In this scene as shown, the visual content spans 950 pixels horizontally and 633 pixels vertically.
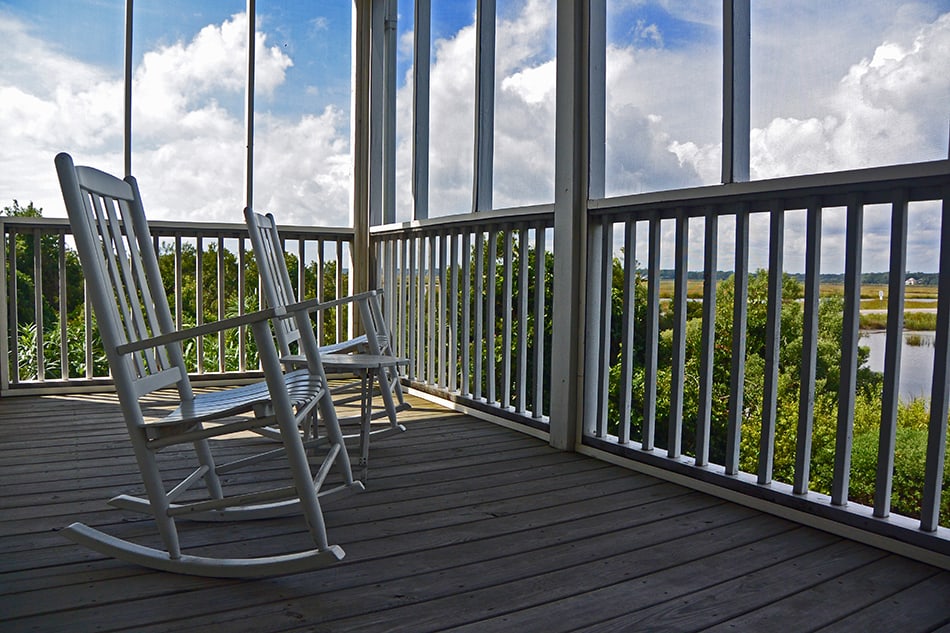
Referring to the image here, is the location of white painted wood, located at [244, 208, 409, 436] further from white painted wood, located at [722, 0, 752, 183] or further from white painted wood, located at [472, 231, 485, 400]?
white painted wood, located at [722, 0, 752, 183]

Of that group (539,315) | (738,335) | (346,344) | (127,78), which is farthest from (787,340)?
(127,78)

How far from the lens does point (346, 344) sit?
310 centimetres

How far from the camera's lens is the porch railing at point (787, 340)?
1.92m

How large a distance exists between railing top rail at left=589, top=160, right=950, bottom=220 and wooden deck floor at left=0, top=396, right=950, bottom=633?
0.99 metres

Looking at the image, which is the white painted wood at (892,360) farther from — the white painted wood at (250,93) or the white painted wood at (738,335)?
the white painted wood at (250,93)

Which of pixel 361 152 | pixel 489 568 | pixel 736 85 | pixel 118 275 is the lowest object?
pixel 489 568

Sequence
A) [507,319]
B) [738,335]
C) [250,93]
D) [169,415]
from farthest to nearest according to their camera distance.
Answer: [250,93]
[507,319]
[738,335]
[169,415]

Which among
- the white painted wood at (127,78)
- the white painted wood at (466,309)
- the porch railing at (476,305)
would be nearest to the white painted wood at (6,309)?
the white painted wood at (127,78)

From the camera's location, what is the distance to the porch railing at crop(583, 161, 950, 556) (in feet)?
6.30

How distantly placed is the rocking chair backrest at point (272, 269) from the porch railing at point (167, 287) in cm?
162

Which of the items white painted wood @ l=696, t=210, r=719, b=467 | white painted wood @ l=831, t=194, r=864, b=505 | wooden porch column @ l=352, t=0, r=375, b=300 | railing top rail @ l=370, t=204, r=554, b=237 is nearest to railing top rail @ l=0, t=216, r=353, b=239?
wooden porch column @ l=352, t=0, r=375, b=300

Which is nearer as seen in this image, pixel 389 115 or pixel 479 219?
pixel 479 219

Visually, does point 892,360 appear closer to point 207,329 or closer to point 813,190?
point 813,190

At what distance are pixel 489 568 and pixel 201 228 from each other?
3.45 m
